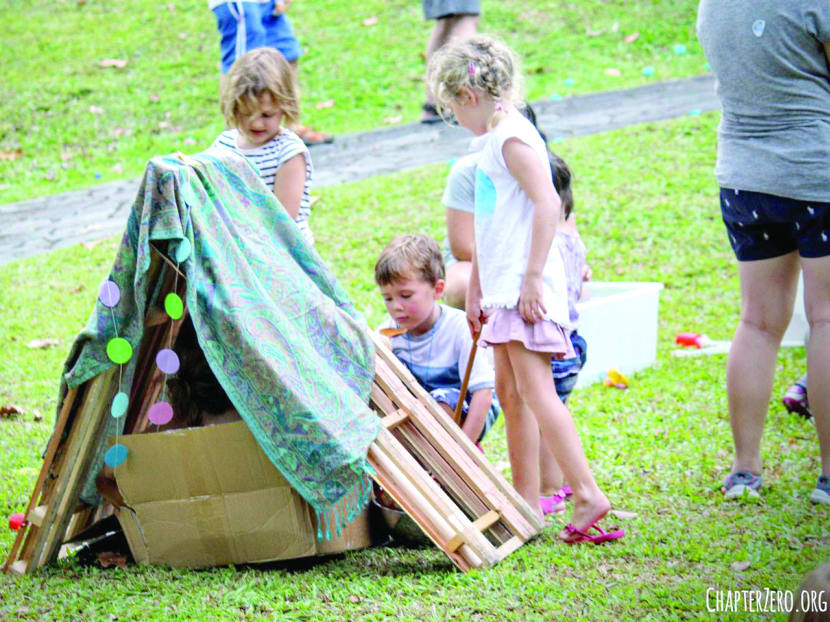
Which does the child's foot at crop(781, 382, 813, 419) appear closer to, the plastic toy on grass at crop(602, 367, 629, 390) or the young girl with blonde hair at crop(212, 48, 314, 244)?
the plastic toy on grass at crop(602, 367, 629, 390)

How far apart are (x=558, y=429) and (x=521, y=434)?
0.23 meters

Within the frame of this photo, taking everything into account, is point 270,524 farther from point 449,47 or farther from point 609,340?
point 609,340

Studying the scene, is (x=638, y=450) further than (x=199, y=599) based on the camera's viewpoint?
Yes

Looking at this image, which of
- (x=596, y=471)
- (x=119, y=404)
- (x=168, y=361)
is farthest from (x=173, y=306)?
(x=596, y=471)

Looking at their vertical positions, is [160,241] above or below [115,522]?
above

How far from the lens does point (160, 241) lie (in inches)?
116

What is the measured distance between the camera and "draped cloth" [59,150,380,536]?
293 centimetres

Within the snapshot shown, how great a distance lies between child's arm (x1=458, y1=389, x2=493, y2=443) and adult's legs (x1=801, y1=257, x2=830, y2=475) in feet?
3.65

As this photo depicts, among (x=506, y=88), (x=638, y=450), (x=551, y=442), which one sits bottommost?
(x=638, y=450)

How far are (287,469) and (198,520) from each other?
1.17ft

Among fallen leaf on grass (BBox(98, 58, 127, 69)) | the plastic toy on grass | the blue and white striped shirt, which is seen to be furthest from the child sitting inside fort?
fallen leaf on grass (BBox(98, 58, 127, 69))

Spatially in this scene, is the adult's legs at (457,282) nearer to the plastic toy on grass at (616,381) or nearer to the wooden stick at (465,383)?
the wooden stick at (465,383)

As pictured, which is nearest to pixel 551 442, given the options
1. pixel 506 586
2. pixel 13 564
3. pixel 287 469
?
pixel 506 586

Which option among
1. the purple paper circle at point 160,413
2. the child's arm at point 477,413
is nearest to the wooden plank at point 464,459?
the child's arm at point 477,413
